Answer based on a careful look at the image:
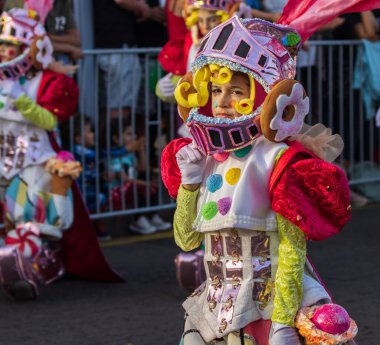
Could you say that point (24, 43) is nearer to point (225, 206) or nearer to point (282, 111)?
point (225, 206)

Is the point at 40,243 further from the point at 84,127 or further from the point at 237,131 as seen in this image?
the point at 237,131

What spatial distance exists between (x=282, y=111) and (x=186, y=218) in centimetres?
62

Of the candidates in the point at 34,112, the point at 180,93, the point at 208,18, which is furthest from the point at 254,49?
the point at 208,18

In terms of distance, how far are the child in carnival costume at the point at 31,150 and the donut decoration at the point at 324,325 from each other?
328cm

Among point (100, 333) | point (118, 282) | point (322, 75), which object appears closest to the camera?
point (100, 333)

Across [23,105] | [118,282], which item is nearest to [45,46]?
[23,105]

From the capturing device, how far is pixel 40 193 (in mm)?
8016

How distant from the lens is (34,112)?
7832mm

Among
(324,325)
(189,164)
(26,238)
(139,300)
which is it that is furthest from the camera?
(26,238)

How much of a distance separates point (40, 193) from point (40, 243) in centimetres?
31

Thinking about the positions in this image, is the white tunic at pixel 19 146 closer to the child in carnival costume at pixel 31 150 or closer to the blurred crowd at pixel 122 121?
the child in carnival costume at pixel 31 150

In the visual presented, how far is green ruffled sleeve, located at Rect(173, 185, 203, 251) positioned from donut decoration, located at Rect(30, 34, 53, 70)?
296cm

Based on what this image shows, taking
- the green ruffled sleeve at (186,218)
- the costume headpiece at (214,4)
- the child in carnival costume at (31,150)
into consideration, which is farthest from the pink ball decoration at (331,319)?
the costume headpiece at (214,4)

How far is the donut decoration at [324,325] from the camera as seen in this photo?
183 inches
